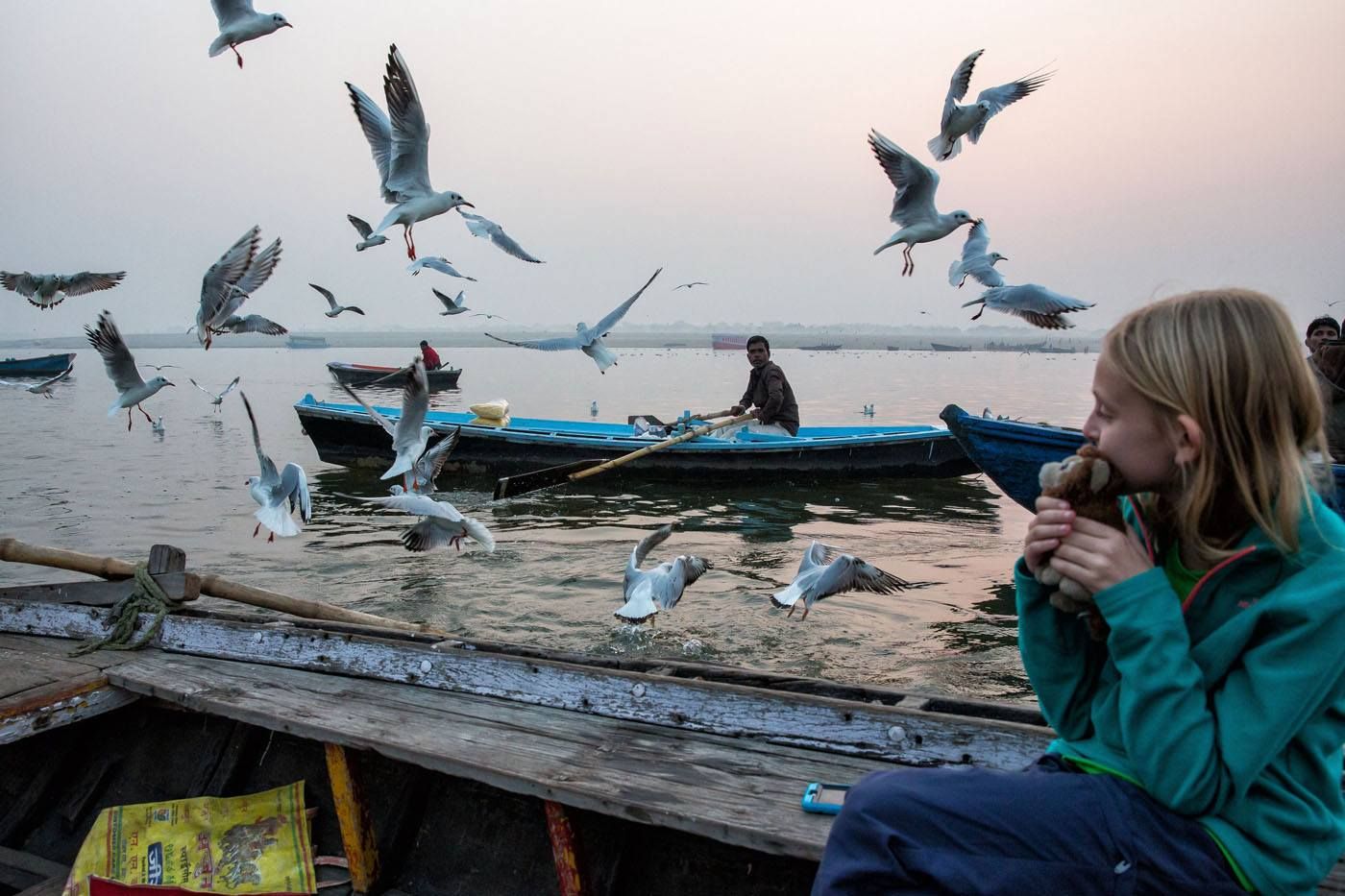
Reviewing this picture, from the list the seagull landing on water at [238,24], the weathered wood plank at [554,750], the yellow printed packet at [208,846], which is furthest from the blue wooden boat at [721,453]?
the yellow printed packet at [208,846]

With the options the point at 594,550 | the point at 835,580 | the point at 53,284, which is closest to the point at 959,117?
the point at 835,580

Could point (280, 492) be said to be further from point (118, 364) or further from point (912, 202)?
point (912, 202)

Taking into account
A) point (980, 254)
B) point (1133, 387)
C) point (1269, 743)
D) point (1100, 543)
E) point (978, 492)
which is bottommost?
point (978, 492)

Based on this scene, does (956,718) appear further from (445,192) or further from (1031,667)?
(445,192)

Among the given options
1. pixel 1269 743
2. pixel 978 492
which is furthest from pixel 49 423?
pixel 1269 743

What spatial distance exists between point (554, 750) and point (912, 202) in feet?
17.9

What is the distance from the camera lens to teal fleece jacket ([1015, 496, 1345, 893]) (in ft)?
4.74

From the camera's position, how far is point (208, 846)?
3.32m

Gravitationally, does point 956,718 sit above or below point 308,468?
above

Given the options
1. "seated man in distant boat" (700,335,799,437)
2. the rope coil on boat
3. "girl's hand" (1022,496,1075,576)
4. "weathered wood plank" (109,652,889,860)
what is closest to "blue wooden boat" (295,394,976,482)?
"seated man in distant boat" (700,335,799,437)

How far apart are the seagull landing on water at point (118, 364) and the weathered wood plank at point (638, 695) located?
3.81m

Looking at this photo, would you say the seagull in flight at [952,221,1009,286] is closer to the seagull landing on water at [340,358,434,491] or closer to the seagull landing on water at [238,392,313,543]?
the seagull landing on water at [340,358,434,491]

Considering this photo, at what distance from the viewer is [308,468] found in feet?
59.4

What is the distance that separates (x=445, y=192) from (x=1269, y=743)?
6.72m
